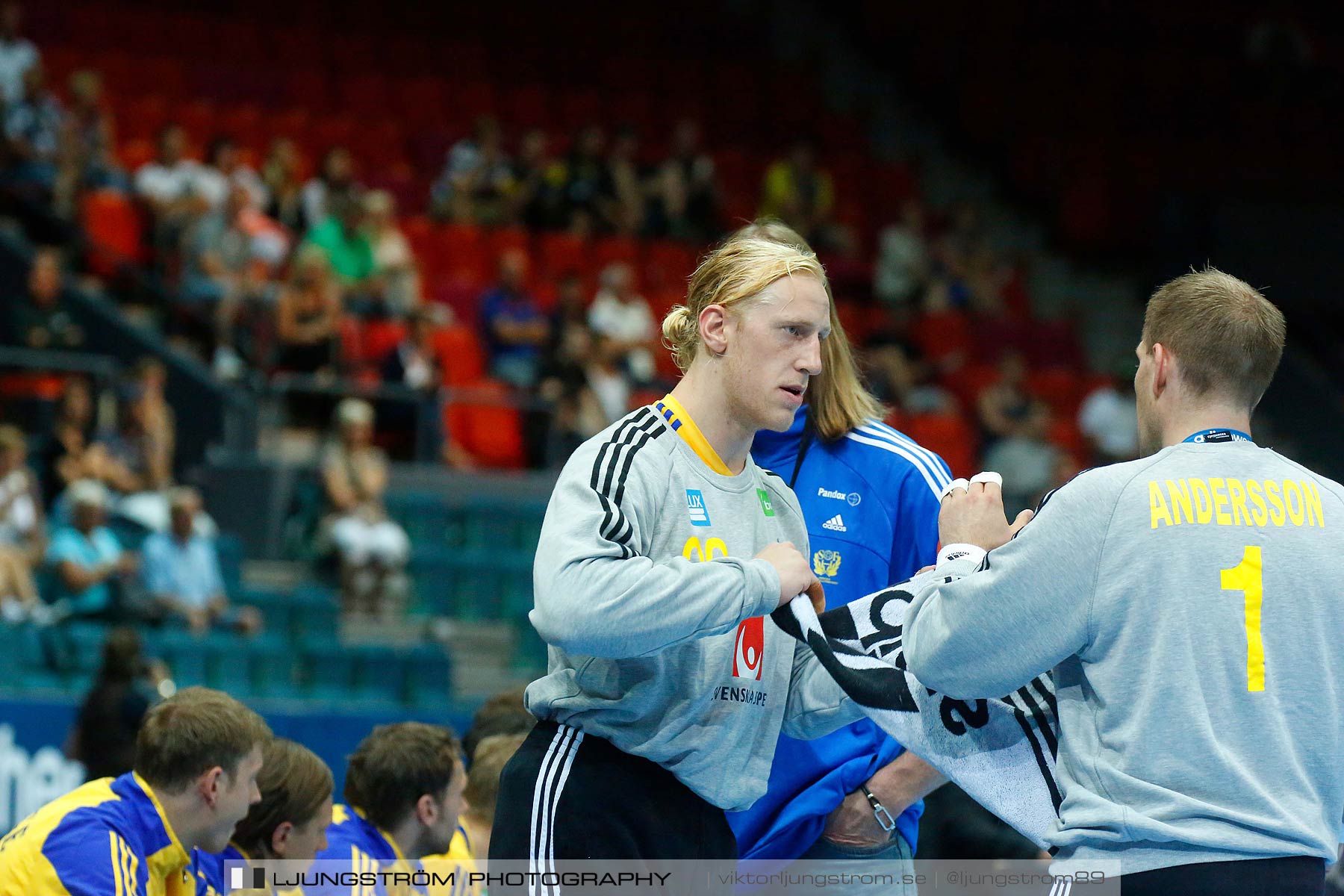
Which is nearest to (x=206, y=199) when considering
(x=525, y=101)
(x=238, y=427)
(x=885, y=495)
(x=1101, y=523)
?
(x=238, y=427)

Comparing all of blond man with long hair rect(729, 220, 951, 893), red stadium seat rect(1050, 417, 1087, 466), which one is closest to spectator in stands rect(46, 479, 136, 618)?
blond man with long hair rect(729, 220, 951, 893)

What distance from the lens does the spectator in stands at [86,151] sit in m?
12.7

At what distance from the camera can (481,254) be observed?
47.6 ft

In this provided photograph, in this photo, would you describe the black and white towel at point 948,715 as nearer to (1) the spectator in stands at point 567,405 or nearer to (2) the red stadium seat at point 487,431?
(1) the spectator in stands at point 567,405

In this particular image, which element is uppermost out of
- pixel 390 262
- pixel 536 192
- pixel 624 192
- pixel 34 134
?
pixel 624 192

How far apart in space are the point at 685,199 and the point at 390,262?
12.7ft

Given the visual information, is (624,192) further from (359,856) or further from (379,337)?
(359,856)

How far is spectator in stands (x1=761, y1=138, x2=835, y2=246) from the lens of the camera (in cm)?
1639

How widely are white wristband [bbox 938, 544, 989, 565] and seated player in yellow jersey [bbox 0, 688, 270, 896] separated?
1826 mm

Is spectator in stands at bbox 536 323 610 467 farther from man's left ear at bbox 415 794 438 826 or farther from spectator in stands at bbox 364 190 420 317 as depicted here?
man's left ear at bbox 415 794 438 826

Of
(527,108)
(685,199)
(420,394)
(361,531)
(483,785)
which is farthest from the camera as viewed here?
(527,108)

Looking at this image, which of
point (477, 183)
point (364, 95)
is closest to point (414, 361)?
point (477, 183)

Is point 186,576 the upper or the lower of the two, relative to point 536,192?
lower

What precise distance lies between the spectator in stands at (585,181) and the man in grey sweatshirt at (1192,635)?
40.4ft
